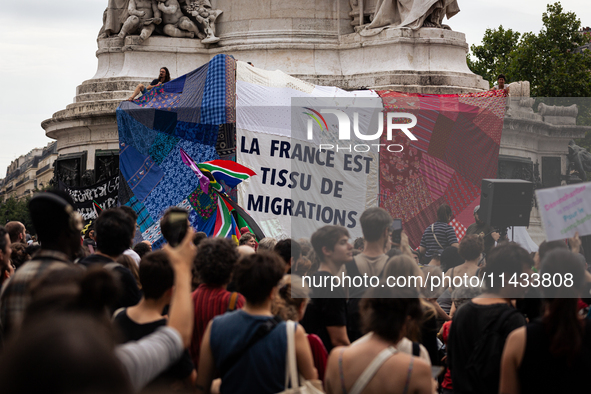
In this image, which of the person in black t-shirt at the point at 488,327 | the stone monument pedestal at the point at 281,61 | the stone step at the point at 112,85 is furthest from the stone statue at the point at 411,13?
the person in black t-shirt at the point at 488,327

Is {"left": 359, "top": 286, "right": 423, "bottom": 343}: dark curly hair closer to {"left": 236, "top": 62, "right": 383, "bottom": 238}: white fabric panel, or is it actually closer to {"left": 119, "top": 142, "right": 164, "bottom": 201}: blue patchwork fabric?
{"left": 236, "top": 62, "right": 383, "bottom": 238}: white fabric panel

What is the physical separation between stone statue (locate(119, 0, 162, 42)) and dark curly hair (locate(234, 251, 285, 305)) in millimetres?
15114

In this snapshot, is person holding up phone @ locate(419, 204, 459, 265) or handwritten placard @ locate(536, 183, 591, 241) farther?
person holding up phone @ locate(419, 204, 459, 265)

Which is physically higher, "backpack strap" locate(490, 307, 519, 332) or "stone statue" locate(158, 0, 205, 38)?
"stone statue" locate(158, 0, 205, 38)

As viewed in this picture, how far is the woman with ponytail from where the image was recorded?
3.23 meters

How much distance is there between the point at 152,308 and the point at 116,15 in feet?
52.2

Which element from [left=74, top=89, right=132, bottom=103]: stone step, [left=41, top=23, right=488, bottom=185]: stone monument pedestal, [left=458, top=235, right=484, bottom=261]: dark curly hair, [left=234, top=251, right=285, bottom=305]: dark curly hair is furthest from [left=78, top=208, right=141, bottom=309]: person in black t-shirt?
[left=74, top=89, right=132, bottom=103]: stone step

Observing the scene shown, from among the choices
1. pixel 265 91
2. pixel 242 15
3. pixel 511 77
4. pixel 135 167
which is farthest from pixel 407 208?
pixel 511 77

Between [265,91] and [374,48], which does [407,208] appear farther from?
[374,48]

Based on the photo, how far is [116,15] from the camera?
18.5 m

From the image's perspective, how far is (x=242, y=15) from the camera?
18.5m

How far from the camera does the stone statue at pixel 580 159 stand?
31.0 feet

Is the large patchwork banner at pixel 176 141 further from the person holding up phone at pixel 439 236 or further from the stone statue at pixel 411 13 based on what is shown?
the stone statue at pixel 411 13

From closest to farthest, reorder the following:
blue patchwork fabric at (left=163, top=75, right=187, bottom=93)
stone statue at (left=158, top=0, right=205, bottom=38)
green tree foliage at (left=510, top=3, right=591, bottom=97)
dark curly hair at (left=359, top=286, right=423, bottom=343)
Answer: dark curly hair at (left=359, top=286, right=423, bottom=343)
blue patchwork fabric at (left=163, top=75, right=187, bottom=93)
stone statue at (left=158, top=0, right=205, bottom=38)
green tree foliage at (left=510, top=3, right=591, bottom=97)
